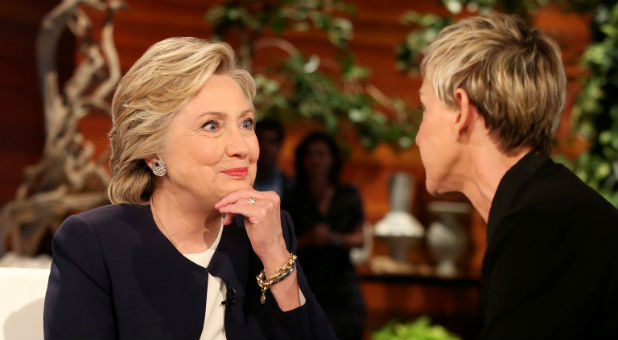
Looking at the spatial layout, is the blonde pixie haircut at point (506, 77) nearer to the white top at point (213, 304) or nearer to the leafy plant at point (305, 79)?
the white top at point (213, 304)

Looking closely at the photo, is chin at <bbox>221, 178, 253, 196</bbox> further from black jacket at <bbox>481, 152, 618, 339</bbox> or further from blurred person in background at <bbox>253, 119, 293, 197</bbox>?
blurred person in background at <bbox>253, 119, 293, 197</bbox>

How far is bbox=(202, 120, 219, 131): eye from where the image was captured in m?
1.52

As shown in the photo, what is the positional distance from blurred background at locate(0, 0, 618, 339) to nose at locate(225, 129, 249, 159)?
227cm

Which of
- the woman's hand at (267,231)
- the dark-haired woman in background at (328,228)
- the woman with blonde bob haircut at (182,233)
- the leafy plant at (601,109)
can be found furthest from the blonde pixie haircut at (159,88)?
the leafy plant at (601,109)

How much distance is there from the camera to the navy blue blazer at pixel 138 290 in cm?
144

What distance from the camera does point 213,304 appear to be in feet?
5.26

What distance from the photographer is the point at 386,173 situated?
18.4 feet

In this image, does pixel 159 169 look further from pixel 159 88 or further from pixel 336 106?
pixel 336 106

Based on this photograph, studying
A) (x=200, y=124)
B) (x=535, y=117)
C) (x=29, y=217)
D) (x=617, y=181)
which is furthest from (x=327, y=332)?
(x=617, y=181)

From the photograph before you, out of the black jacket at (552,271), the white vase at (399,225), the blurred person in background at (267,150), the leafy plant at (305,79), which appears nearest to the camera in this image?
the black jacket at (552,271)

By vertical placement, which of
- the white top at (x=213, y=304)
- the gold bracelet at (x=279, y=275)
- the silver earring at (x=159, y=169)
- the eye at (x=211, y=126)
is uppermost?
the eye at (x=211, y=126)

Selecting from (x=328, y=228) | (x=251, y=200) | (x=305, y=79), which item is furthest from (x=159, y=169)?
(x=305, y=79)

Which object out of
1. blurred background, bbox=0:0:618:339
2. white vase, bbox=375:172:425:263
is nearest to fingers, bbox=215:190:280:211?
blurred background, bbox=0:0:618:339

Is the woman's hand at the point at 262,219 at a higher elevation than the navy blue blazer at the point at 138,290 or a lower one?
higher
